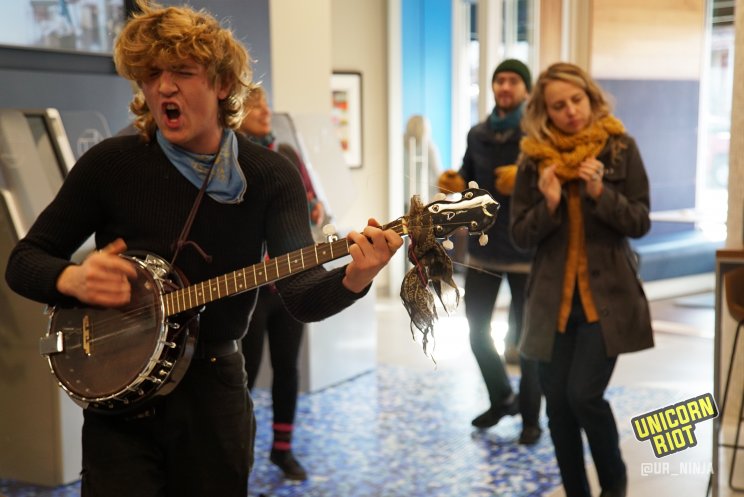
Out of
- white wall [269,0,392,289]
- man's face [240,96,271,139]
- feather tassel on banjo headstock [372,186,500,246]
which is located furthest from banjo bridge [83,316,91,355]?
white wall [269,0,392,289]

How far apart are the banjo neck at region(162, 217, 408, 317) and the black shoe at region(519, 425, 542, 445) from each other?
8.31 ft

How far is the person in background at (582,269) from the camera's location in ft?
8.60

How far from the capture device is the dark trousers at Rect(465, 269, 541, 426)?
3.81m

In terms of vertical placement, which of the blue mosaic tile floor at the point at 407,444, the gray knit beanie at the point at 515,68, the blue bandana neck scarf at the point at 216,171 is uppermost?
the gray knit beanie at the point at 515,68

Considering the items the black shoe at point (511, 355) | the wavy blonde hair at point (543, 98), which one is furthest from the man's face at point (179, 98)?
the black shoe at point (511, 355)

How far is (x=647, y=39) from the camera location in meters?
8.10

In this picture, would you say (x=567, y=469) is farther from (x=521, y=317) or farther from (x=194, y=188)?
(x=194, y=188)

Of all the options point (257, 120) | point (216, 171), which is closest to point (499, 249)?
point (257, 120)

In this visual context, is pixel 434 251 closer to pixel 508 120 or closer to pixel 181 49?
pixel 181 49

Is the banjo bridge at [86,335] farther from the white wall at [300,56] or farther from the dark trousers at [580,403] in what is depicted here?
the white wall at [300,56]

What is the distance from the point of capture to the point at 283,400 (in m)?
3.53

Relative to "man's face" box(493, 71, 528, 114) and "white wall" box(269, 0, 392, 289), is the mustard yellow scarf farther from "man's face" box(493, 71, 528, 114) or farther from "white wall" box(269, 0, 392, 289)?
"white wall" box(269, 0, 392, 289)

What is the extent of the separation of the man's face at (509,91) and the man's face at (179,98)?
242 cm

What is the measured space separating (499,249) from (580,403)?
133 centimetres
